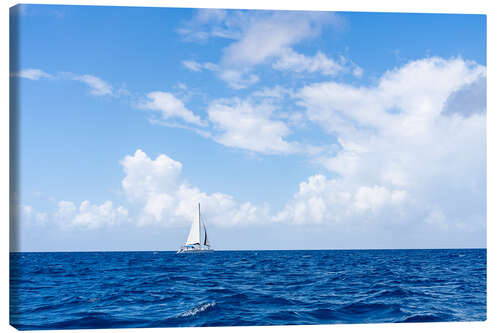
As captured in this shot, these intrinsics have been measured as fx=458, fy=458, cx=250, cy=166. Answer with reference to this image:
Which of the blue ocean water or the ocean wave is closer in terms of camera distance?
the blue ocean water

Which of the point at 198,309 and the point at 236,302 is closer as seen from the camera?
the point at 198,309

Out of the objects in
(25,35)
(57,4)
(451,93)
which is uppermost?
(57,4)

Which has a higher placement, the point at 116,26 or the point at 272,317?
the point at 116,26

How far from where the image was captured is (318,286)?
1381cm

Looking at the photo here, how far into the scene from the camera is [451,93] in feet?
40.3

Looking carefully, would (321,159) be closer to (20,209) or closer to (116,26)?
(116,26)

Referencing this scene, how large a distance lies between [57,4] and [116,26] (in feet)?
4.60

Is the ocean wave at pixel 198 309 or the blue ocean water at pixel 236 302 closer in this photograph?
the blue ocean water at pixel 236 302

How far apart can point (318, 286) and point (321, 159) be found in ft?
12.7
